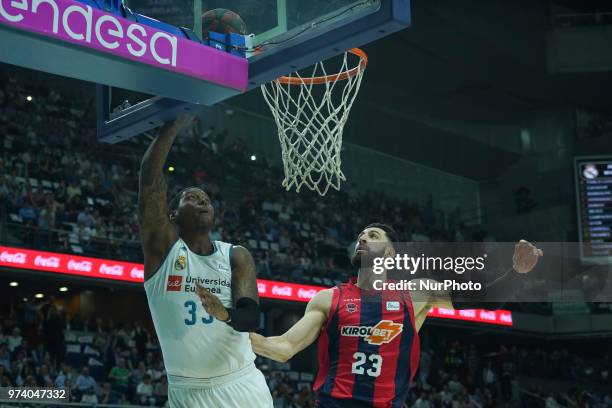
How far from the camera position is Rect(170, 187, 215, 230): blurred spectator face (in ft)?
14.2

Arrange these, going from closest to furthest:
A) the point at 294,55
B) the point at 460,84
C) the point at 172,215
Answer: the point at 294,55 → the point at 172,215 → the point at 460,84

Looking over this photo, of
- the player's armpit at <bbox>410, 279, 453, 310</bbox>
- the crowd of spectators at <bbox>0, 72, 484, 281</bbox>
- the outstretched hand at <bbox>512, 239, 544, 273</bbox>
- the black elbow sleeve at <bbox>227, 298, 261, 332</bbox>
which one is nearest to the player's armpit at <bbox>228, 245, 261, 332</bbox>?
the black elbow sleeve at <bbox>227, 298, 261, 332</bbox>

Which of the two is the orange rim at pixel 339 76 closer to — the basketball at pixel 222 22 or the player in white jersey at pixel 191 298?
the basketball at pixel 222 22

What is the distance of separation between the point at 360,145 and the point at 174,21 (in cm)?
2190

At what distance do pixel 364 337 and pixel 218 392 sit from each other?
837mm

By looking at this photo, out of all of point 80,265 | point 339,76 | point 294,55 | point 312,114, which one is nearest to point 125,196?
point 80,265

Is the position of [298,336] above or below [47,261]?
below

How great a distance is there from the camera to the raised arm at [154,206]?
4.26 meters

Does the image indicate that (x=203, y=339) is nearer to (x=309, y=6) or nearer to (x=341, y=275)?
(x=309, y=6)

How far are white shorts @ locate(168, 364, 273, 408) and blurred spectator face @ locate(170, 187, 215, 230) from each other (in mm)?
755

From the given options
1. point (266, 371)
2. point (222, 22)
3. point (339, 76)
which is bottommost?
point (266, 371)

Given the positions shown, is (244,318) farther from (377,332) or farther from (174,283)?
(377,332)

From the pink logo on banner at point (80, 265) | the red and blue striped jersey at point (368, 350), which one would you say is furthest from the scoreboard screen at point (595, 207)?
the red and blue striped jersey at point (368, 350)

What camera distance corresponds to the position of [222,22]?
172 inches
